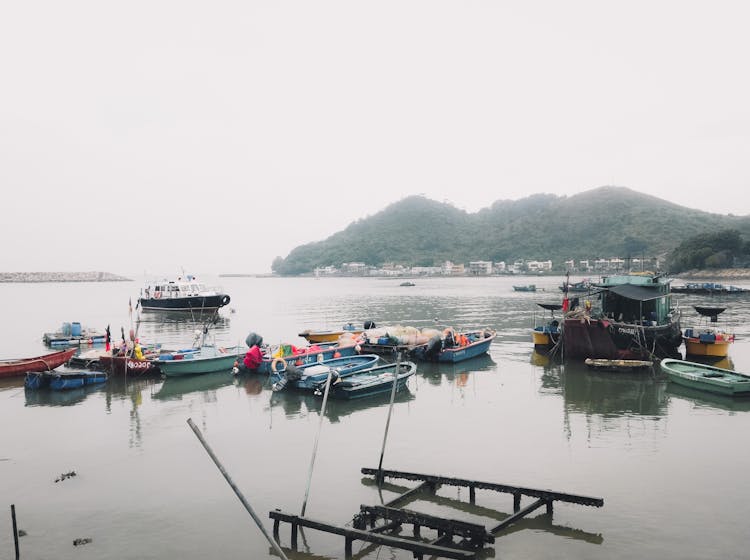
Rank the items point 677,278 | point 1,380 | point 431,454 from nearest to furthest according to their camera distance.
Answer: point 431,454 → point 1,380 → point 677,278

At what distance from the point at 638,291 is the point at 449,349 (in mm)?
10650

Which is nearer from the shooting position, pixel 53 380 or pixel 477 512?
pixel 477 512

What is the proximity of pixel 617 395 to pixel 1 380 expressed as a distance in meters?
27.0

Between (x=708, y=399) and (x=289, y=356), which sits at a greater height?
(x=289, y=356)

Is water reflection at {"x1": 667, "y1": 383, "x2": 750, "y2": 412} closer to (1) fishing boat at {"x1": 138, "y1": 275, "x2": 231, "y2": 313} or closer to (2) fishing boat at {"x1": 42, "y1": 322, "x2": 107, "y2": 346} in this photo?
(2) fishing boat at {"x1": 42, "y1": 322, "x2": 107, "y2": 346}

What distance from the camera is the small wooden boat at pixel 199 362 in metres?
24.4

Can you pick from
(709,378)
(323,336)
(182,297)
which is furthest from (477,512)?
(182,297)

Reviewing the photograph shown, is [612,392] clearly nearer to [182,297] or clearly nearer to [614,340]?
[614,340]

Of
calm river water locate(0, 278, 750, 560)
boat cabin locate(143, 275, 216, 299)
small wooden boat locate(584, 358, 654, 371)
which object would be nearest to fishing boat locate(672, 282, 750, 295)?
small wooden boat locate(584, 358, 654, 371)

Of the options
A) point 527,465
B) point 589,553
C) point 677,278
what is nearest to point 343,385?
point 527,465

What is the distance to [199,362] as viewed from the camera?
81.5 ft

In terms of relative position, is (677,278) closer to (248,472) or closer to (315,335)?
(315,335)

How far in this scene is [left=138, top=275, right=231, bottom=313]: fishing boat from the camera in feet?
198

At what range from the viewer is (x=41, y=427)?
1728cm
